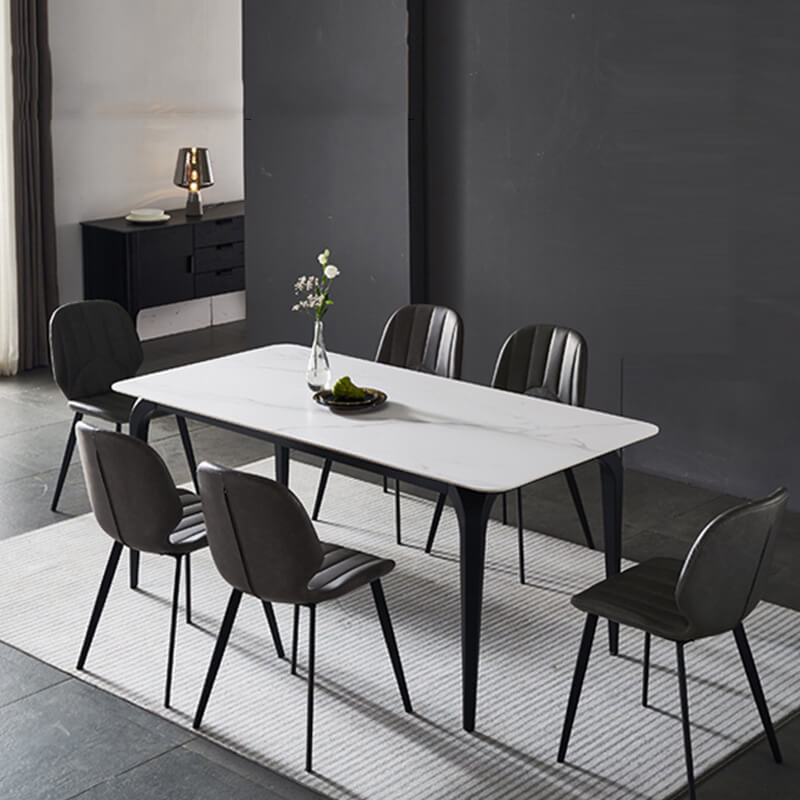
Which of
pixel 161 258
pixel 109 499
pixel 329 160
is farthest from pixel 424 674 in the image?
pixel 161 258

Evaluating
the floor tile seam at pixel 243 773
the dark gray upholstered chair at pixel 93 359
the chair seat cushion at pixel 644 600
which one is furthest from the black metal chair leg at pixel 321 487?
the chair seat cushion at pixel 644 600

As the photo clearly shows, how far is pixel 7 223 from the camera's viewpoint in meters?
7.19

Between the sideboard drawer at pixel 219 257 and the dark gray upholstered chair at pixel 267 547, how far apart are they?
4684mm

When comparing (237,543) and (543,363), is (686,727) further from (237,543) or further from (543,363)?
(543,363)

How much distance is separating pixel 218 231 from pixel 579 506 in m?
3.98

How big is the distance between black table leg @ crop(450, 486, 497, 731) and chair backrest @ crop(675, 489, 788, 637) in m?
0.60

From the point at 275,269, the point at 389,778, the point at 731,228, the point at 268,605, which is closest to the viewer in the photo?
the point at 389,778

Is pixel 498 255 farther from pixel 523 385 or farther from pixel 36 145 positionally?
pixel 36 145

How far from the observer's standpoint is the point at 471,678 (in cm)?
361

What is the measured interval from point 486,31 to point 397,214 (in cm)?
90

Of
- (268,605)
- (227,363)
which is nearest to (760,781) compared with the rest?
(268,605)

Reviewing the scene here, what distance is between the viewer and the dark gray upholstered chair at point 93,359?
5133 millimetres

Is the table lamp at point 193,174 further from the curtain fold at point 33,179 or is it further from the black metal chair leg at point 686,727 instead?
the black metal chair leg at point 686,727

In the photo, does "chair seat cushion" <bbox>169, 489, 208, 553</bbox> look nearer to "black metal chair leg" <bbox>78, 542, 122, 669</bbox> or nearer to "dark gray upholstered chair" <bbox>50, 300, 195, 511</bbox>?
"black metal chair leg" <bbox>78, 542, 122, 669</bbox>
